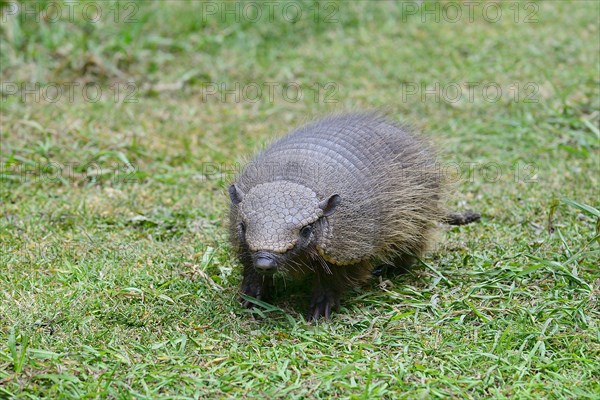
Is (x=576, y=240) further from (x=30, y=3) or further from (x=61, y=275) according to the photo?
(x=30, y=3)

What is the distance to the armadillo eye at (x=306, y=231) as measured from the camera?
541cm

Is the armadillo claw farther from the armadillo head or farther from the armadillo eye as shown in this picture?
the armadillo eye

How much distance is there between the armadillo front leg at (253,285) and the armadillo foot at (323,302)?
386 millimetres

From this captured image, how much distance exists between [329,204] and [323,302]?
0.81 metres

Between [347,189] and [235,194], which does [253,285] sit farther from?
[347,189]

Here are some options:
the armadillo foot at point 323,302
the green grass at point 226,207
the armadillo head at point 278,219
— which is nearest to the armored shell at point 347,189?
the armadillo head at point 278,219

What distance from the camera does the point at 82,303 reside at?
223 inches

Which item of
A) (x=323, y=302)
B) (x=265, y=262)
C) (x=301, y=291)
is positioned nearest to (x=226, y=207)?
(x=301, y=291)

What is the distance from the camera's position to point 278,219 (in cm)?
531

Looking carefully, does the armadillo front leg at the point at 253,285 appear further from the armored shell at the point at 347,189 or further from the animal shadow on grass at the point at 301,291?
the armored shell at the point at 347,189

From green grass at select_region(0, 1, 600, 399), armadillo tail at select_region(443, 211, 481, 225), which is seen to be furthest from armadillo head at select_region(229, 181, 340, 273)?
armadillo tail at select_region(443, 211, 481, 225)

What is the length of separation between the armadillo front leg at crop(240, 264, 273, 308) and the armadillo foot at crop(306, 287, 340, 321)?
39cm

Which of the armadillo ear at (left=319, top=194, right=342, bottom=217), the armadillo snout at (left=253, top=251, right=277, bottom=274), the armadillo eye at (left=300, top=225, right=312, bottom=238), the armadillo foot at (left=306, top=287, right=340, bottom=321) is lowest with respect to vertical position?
the armadillo foot at (left=306, top=287, right=340, bottom=321)

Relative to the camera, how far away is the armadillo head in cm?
525
